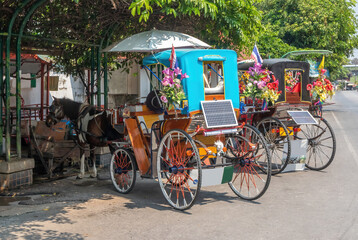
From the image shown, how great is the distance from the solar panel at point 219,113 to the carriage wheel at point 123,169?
178 cm

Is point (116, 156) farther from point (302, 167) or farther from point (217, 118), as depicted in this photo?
point (302, 167)

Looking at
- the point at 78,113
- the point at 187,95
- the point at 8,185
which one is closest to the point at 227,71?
the point at 187,95

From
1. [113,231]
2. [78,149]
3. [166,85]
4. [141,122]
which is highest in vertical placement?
[166,85]

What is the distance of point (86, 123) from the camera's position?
32.2 feet

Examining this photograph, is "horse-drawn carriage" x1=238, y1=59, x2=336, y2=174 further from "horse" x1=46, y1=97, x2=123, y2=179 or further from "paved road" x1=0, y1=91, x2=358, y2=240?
"horse" x1=46, y1=97, x2=123, y2=179

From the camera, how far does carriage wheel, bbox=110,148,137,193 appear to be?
817 centimetres

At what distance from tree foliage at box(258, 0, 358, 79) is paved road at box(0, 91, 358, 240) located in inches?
874

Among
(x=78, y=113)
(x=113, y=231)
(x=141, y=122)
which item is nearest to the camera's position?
(x=113, y=231)

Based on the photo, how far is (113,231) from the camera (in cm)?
609

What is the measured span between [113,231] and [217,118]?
2.28 m

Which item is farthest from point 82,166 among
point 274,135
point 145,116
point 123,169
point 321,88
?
point 321,88

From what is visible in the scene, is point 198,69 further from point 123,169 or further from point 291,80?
point 291,80

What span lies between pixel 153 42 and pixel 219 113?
2.59 meters

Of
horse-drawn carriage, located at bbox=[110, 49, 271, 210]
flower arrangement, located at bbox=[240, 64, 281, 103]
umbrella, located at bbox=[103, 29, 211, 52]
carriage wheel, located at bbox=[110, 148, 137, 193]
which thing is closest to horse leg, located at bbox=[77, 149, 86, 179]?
carriage wheel, located at bbox=[110, 148, 137, 193]
